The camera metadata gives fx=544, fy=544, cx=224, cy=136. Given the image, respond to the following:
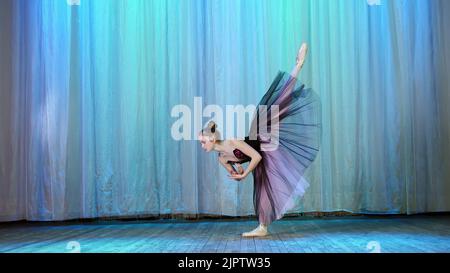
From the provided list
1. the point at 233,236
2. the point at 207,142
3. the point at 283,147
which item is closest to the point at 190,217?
the point at 233,236

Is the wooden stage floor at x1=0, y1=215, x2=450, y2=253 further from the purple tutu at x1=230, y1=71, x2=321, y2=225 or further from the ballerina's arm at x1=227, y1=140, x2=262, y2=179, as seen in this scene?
the ballerina's arm at x1=227, y1=140, x2=262, y2=179

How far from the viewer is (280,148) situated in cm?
338

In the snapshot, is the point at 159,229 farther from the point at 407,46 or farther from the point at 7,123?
the point at 407,46

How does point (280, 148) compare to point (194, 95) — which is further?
point (194, 95)

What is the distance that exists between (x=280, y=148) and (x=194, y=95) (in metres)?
1.51

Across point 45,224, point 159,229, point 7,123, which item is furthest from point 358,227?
point 7,123

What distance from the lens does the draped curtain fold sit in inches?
183

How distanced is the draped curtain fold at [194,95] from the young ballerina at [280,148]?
48.5 inches

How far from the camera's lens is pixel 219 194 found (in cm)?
463
